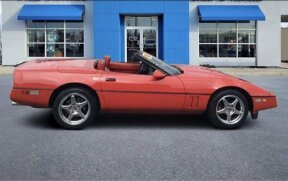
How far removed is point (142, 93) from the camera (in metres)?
6.77

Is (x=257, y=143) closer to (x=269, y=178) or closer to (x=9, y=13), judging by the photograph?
(x=269, y=178)

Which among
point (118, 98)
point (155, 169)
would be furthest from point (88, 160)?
point (118, 98)

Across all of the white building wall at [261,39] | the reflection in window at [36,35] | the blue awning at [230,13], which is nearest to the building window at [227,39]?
the white building wall at [261,39]

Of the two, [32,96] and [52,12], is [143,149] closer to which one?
[32,96]

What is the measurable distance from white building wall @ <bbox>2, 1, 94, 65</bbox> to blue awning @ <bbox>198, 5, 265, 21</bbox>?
5928mm

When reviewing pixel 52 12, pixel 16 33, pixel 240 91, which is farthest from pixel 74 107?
pixel 16 33

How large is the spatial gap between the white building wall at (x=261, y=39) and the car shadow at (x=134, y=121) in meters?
16.1

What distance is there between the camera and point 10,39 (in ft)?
78.7

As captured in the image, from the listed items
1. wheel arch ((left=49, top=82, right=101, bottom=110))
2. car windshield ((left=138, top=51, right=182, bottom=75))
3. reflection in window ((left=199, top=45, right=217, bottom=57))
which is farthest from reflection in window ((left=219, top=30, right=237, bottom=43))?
wheel arch ((left=49, top=82, right=101, bottom=110))

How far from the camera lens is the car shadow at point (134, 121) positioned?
7.12 m

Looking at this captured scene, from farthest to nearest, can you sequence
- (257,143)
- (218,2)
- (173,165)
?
(218,2) < (257,143) < (173,165)

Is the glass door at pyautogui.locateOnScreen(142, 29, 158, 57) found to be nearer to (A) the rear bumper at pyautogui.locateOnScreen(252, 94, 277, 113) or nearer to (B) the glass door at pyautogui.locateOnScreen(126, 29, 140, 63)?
(B) the glass door at pyautogui.locateOnScreen(126, 29, 140, 63)

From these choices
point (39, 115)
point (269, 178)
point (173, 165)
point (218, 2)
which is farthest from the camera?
point (218, 2)

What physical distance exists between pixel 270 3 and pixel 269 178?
20627mm
